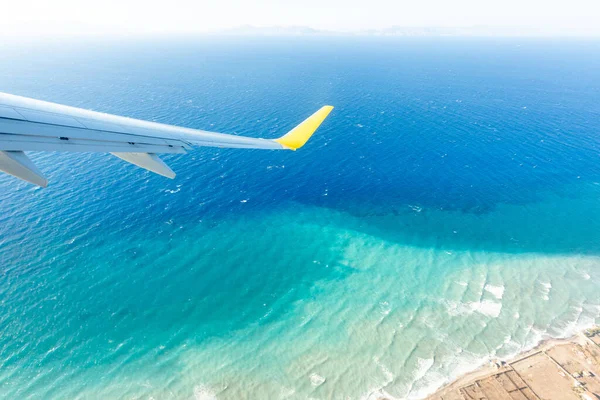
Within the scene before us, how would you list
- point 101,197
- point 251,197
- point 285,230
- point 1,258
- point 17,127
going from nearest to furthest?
1. point 17,127
2. point 1,258
3. point 285,230
4. point 101,197
5. point 251,197

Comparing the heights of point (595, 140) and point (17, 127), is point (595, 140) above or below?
below

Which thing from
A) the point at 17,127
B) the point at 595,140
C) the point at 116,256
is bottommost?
the point at 595,140

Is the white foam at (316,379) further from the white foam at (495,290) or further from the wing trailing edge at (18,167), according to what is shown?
the wing trailing edge at (18,167)

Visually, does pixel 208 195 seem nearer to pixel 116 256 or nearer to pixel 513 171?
pixel 116 256

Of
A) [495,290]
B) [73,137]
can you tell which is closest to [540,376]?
[495,290]

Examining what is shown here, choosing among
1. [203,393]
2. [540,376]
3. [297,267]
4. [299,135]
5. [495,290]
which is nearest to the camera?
[299,135]

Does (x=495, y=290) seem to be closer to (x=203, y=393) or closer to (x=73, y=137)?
(x=203, y=393)

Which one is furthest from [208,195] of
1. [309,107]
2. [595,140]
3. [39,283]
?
[595,140]
